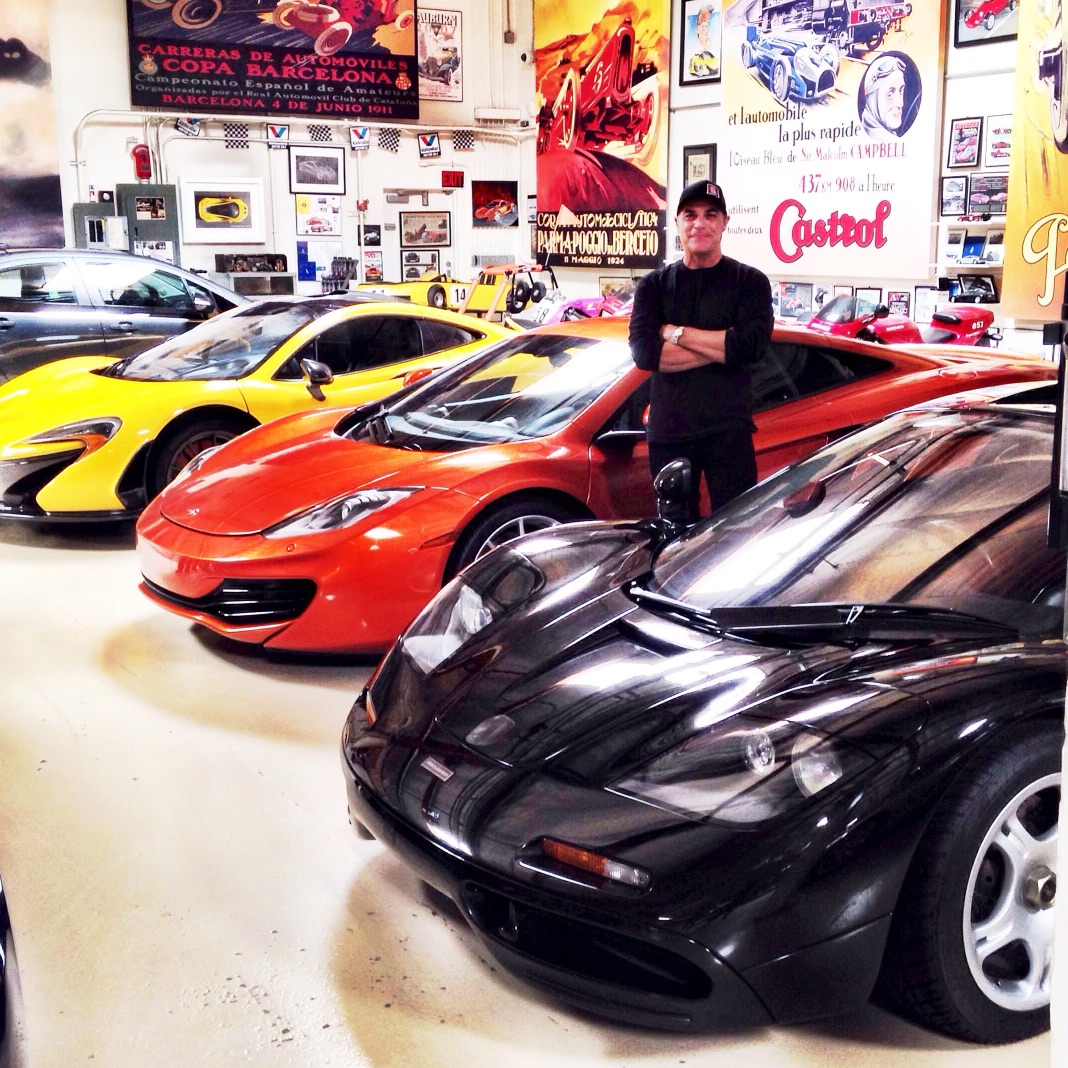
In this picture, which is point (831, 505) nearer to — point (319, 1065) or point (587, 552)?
point (587, 552)

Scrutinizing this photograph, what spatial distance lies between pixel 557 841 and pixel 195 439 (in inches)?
163

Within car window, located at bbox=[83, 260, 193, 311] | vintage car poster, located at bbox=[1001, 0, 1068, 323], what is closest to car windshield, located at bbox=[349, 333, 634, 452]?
vintage car poster, located at bbox=[1001, 0, 1068, 323]

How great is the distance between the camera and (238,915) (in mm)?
2568

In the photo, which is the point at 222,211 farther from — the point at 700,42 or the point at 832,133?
the point at 832,133

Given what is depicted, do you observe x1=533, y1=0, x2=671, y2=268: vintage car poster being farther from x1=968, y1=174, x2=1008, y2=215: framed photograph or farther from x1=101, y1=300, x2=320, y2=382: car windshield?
x1=101, y1=300, x2=320, y2=382: car windshield

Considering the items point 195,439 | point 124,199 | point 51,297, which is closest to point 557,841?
point 195,439

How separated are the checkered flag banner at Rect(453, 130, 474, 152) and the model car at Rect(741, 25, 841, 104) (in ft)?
15.3

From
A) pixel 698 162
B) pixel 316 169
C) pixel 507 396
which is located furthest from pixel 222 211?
pixel 507 396

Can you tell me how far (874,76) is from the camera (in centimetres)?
1016

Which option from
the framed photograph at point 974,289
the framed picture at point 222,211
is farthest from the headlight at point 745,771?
the framed picture at point 222,211

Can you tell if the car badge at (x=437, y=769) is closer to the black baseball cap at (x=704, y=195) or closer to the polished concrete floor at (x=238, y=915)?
the polished concrete floor at (x=238, y=915)

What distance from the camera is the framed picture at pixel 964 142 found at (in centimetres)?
948

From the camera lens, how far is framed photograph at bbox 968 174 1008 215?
364 inches

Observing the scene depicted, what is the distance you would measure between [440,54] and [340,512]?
1236 cm
